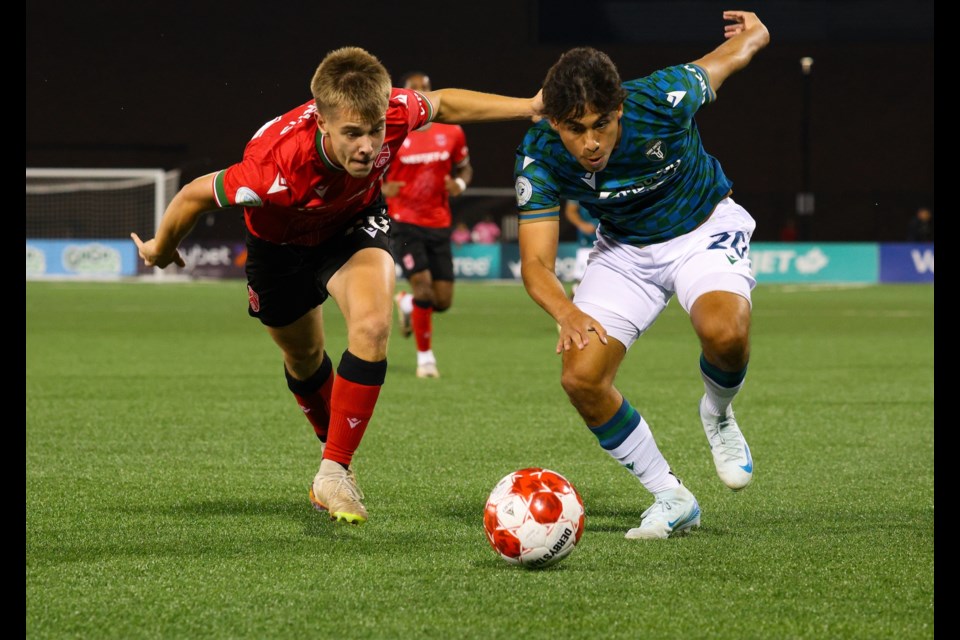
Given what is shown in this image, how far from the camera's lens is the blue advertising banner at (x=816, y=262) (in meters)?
29.8

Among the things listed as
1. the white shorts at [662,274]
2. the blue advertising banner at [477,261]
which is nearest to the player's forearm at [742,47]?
the white shorts at [662,274]

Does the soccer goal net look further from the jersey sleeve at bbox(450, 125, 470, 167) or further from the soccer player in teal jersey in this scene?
the soccer player in teal jersey

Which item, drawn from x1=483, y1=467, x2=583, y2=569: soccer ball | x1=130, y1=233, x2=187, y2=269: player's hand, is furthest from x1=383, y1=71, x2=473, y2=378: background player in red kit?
x1=483, y1=467, x2=583, y2=569: soccer ball

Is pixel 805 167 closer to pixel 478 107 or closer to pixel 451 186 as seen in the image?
pixel 451 186

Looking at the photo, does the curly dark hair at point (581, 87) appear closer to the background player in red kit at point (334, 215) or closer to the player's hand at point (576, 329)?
the background player in red kit at point (334, 215)

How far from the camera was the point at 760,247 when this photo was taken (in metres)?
30.3

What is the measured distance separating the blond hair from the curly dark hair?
0.62m

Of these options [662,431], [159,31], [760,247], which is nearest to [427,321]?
[662,431]

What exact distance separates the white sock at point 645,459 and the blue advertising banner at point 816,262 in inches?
996

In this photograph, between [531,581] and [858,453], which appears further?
[858,453]

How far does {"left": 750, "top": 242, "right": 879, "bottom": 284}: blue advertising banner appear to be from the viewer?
29828 mm

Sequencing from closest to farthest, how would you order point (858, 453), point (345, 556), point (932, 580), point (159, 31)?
point (932, 580) < point (345, 556) < point (858, 453) < point (159, 31)
